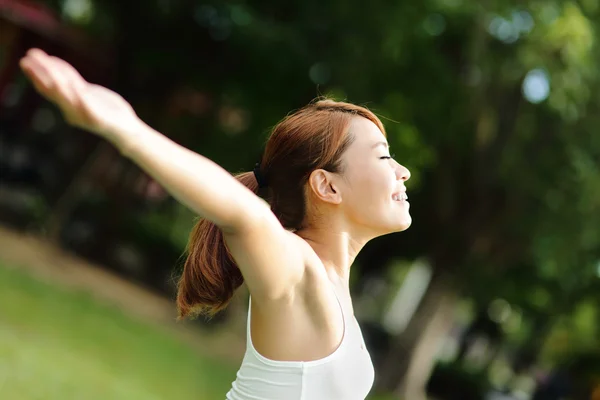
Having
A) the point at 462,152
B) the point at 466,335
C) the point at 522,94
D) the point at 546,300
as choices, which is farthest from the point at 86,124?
the point at 466,335

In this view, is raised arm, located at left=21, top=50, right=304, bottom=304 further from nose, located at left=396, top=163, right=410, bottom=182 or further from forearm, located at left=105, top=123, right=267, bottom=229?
nose, located at left=396, top=163, right=410, bottom=182

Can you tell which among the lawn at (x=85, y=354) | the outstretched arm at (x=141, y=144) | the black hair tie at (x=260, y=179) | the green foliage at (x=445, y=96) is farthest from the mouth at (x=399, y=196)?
the green foliage at (x=445, y=96)

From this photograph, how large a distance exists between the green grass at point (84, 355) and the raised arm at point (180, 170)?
5277 millimetres

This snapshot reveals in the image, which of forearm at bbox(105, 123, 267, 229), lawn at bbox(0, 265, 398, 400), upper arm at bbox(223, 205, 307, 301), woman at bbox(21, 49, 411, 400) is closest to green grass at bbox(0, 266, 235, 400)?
lawn at bbox(0, 265, 398, 400)

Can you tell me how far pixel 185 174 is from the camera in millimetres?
1510

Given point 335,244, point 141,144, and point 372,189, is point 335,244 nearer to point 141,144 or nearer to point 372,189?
point 372,189

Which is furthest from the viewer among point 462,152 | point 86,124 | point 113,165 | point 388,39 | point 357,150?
point 113,165

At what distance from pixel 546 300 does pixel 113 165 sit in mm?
10602

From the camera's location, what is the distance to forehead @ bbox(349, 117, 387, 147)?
222 centimetres

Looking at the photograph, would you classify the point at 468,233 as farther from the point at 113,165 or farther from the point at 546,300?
the point at 113,165

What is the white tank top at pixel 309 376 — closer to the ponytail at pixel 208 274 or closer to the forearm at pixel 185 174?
the ponytail at pixel 208 274

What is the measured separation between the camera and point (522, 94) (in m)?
13.1

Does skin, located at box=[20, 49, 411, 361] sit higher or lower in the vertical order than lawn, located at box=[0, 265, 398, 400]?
higher

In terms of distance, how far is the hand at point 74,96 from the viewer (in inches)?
54.8
